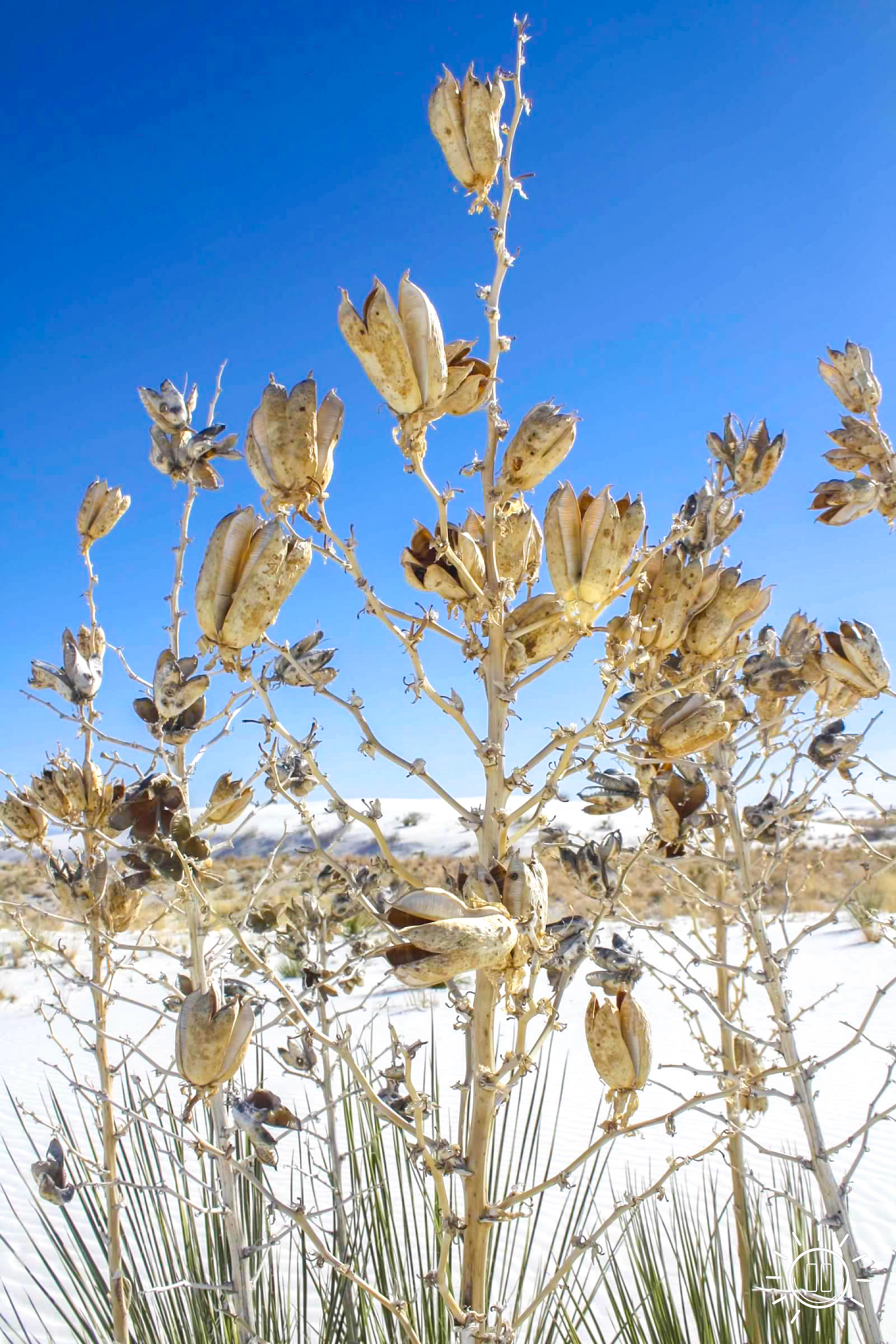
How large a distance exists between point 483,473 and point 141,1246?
175 cm

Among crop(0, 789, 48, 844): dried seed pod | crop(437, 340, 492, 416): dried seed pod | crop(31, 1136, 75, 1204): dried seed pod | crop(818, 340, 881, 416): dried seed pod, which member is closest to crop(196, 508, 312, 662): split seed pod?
crop(437, 340, 492, 416): dried seed pod

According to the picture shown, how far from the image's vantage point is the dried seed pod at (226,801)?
1446 millimetres

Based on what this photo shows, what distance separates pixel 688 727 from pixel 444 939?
463 millimetres

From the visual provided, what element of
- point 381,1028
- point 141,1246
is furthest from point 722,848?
point 381,1028

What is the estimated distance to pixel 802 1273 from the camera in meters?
2.00

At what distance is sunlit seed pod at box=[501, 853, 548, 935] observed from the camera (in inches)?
36.6

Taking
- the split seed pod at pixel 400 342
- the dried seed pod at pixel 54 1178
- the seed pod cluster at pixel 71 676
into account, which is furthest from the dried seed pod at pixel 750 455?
the dried seed pod at pixel 54 1178

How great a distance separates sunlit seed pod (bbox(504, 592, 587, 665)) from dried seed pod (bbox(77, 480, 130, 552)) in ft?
4.35

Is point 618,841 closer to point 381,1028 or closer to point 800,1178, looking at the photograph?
point 800,1178

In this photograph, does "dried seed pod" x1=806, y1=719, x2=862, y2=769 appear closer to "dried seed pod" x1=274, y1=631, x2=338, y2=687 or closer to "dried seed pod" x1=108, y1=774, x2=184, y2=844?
"dried seed pod" x1=274, y1=631, x2=338, y2=687

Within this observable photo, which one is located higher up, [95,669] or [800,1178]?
[95,669]

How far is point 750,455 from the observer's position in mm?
1500

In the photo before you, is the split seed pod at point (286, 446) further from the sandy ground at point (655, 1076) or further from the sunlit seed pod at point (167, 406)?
the sandy ground at point (655, 1076)

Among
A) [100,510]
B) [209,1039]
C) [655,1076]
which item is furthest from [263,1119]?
[655,1076]
